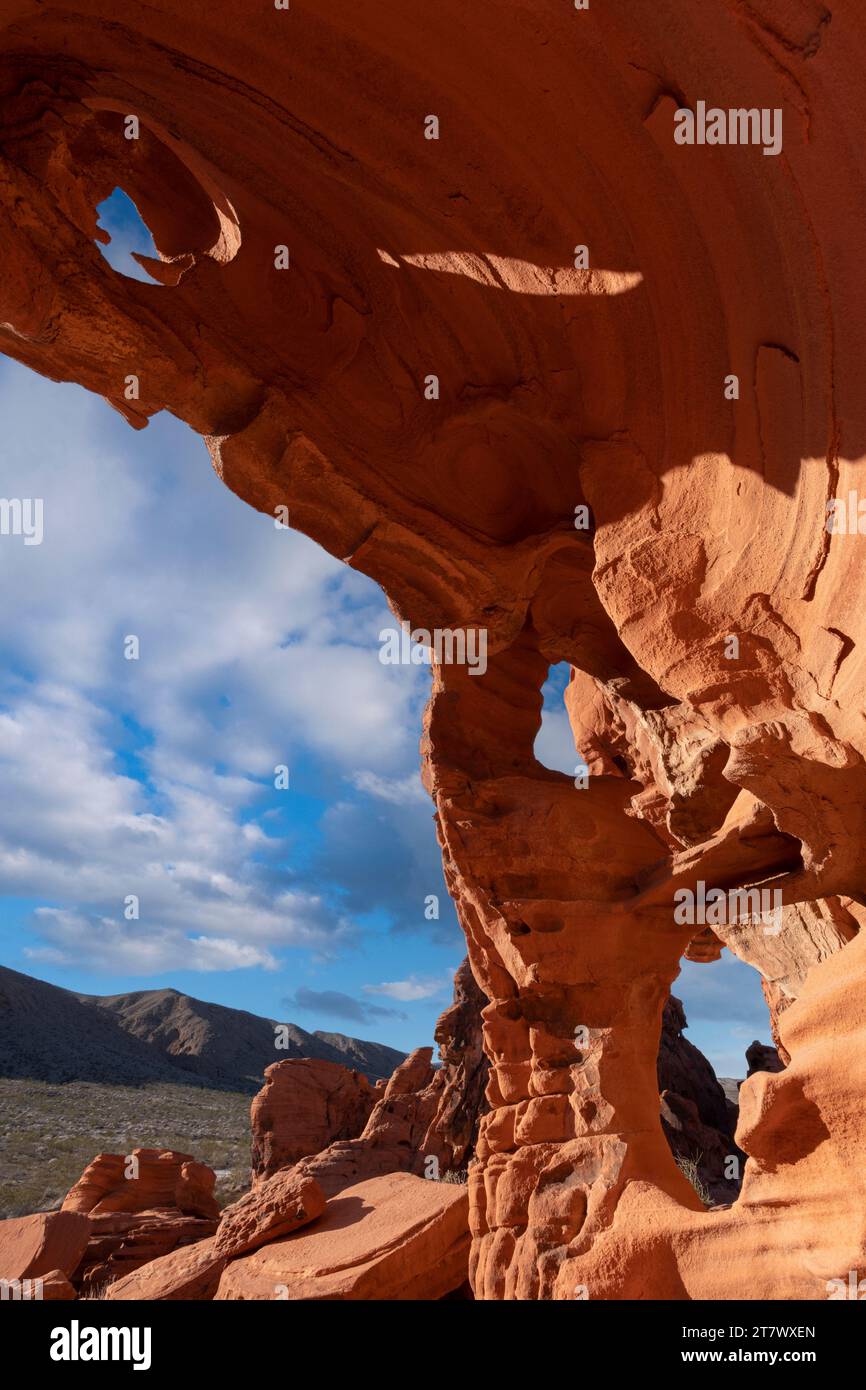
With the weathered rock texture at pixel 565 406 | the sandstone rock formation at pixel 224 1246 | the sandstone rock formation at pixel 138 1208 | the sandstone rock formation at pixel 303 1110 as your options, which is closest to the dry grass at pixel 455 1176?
the sandstone rock formation at pixel 303 1110

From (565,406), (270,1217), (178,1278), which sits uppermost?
(565,406)

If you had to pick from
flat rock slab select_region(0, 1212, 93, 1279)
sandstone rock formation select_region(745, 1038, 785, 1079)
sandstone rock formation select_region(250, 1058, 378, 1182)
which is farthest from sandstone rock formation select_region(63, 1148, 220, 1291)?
sandstone rock formation select_region(745, 1038, 785, 1079)

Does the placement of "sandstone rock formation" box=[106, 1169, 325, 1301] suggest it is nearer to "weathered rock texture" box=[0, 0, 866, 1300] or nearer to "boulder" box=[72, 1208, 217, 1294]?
"boulder" box=[72, 1208, 217, 1294]

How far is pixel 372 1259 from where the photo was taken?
396 inches

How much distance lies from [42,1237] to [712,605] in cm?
1250

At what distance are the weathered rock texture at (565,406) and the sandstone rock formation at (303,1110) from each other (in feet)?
44.2

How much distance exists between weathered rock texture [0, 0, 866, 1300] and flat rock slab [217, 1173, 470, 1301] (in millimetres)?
3222

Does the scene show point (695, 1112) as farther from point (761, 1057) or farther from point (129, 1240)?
point (129, 1240)

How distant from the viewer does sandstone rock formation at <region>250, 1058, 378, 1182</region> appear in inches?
766

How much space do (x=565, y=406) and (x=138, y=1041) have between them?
42954mm

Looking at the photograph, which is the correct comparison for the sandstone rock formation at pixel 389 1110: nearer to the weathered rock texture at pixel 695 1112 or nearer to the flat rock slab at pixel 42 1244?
the weathered rock texture at pixel 695 1112

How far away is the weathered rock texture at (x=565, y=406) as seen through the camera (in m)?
4.59

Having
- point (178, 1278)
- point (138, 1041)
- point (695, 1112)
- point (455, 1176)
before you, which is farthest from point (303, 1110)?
point (138, 1041)
